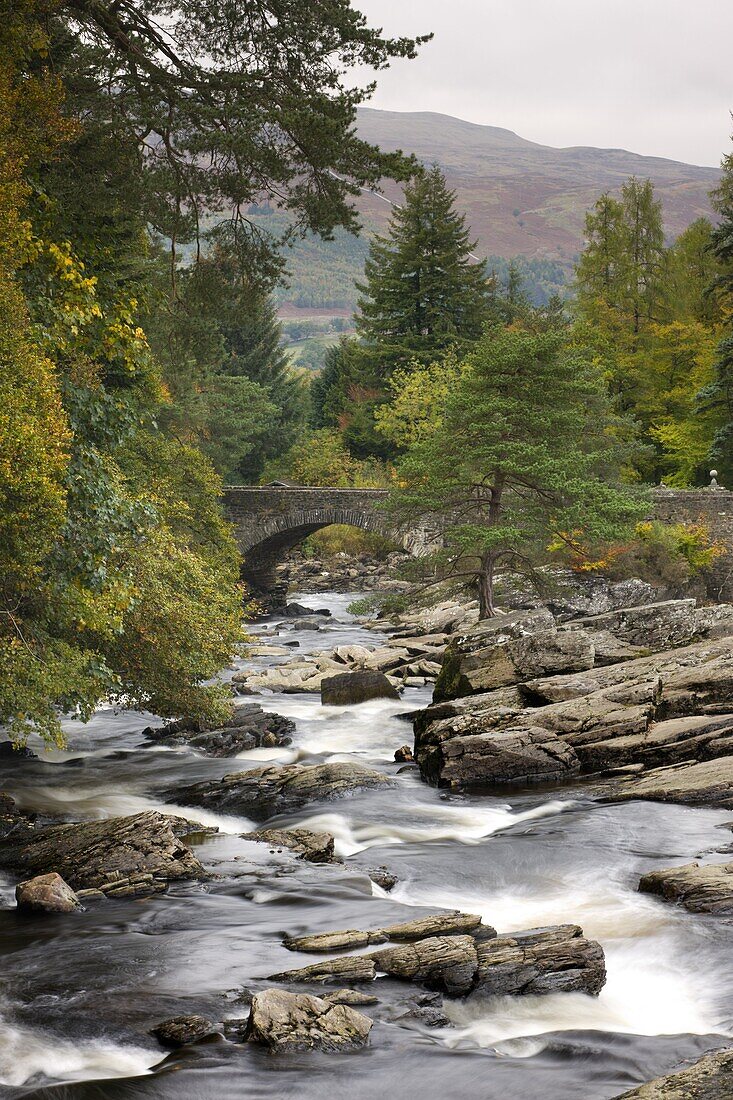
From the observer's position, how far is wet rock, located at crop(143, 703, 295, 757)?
2103 centimetres

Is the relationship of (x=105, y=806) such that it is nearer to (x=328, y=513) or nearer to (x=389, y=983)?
(x=389, y=983)

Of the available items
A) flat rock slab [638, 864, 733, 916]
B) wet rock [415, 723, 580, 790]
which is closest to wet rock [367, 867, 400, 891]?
flat rock slab [638, 864, 733, 916]

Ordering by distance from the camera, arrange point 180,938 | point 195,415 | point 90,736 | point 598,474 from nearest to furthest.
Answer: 1. point 180,938
2. point 90,736
3. point 598,474
4. point 195,415

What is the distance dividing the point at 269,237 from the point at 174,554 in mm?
5646

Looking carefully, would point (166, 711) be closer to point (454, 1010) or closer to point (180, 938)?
point (180, 938)

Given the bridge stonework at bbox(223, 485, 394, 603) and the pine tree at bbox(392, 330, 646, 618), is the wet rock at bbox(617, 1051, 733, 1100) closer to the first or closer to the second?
the pine tree at bbox(392, 330, 646, 618)

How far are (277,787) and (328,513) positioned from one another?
27348 millimetres

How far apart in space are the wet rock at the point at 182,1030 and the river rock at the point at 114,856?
374 centimetres

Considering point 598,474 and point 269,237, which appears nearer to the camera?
point 269,237

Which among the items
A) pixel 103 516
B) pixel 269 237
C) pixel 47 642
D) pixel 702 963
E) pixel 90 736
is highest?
pixel 269 237

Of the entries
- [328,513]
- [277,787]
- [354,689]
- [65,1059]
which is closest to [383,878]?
[277,787]

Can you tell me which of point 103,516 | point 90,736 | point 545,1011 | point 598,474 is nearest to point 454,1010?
point 545,1011

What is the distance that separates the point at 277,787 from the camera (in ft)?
57.9

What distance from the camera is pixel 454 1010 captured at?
9.33 meters
